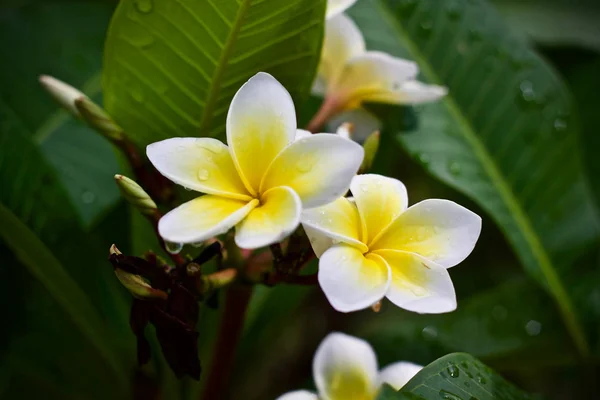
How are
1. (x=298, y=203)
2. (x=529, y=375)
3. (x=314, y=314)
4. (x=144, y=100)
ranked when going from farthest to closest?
1. (x=314, y=314)
2. (x=529, y=375)
3. (x=144, y=100)
4. (x=298, y=203)

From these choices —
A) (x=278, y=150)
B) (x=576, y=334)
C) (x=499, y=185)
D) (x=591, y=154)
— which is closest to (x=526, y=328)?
(x=576, y=334)

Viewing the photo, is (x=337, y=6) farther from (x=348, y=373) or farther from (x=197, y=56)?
(x=348, y=373)

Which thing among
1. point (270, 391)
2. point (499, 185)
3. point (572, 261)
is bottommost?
point (270, 391)

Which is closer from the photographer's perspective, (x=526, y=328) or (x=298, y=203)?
(x=298, y=203)

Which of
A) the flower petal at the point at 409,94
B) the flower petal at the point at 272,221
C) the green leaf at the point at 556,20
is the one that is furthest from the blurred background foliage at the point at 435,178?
the flower petal at the point at 272,221

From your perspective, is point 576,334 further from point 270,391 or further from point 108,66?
point 108,66

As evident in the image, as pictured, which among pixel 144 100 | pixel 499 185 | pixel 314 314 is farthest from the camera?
pixel 314 314

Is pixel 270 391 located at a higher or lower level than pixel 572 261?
lower
